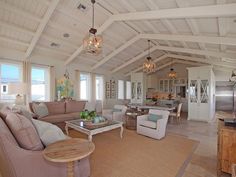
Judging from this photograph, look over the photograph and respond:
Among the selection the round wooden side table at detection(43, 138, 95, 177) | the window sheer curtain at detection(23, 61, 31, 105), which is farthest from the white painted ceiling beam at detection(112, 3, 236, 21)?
the window sheer curtain at detection(23, 61, 31, 105)

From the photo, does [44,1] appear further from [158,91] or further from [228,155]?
[158,91]

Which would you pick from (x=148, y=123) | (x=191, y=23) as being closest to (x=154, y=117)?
(x=148, y=123)

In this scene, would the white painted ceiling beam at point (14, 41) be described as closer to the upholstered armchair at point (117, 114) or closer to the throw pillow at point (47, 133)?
the upholstered armchair at point (117, 114)

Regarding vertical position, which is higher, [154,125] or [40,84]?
[40,84]

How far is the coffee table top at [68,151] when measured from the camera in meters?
1.48

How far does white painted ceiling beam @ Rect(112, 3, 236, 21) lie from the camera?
8.70 feet

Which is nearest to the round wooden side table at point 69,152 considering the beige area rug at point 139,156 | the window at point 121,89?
the beige area rug at point 139,156

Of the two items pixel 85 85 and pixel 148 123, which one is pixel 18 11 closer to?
pixel 148 123

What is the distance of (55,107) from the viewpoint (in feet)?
17.5

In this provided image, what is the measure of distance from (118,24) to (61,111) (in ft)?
12.5

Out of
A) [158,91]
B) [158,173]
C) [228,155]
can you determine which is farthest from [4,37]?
[158,91]

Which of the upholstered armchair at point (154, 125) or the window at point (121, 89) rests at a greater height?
the window at point (121, 89)

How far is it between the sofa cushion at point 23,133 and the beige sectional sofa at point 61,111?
2.82 metres

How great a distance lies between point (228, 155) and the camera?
2295 millimetres
